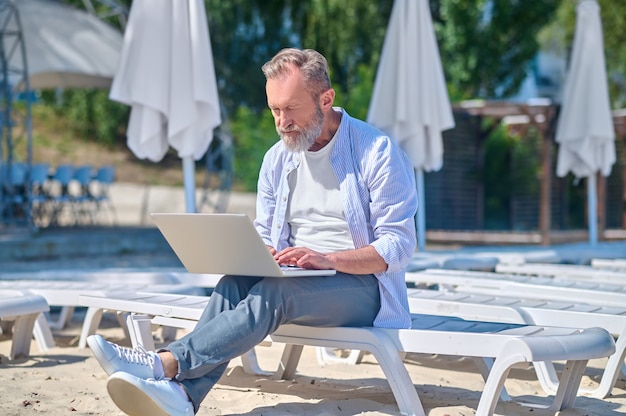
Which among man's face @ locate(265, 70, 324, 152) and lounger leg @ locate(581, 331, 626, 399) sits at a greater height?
man's face @ locate(265, 70, 324, 152)

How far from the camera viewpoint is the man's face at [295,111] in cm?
301

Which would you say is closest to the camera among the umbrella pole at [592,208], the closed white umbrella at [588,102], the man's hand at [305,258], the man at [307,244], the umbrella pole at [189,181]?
the man at [307,244]

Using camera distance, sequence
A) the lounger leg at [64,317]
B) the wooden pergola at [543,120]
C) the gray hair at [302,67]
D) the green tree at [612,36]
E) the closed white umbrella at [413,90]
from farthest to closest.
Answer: the green tree at [612,36]
the wooden pergola at [543,120]
the closed white umbrella at [413,90]
the lounger leg at [64,317]
the gray hair at [302,67]

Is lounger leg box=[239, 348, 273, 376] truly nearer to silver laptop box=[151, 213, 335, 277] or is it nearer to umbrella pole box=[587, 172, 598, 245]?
silver laptop box=[151, 213, 335, 277]

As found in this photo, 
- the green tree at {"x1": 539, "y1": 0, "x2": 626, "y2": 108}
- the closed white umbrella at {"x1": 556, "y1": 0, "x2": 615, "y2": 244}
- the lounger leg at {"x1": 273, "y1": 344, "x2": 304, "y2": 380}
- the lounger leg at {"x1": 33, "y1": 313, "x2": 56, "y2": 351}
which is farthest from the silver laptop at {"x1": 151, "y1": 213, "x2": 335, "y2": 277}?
the green tree at {"x1": 539, "y1": 0, "x2": 626, "y2": 108}

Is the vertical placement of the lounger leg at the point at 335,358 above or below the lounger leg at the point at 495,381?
below

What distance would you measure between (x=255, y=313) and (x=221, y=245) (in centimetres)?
26

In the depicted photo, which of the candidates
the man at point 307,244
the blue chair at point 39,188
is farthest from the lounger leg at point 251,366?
the blue chair at point 39,188

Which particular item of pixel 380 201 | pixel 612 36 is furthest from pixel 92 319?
pixel 612 36

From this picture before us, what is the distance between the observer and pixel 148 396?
2.58 m

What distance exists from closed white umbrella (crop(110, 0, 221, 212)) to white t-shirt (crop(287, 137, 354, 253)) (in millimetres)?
2989

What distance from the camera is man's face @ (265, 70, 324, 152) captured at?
118 inches

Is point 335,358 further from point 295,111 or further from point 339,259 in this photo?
point 295,111

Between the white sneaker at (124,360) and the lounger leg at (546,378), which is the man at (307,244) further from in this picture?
the lounger leg at (546,378)
